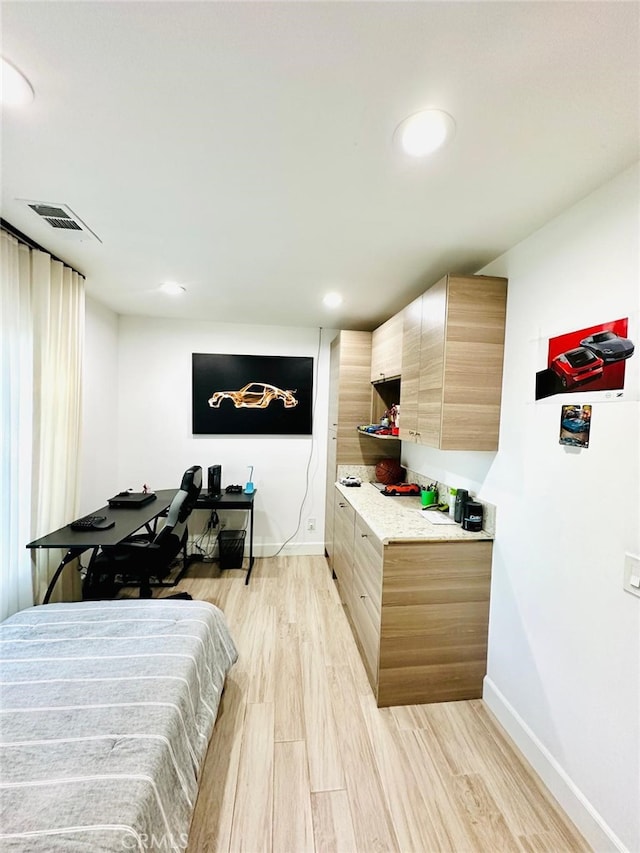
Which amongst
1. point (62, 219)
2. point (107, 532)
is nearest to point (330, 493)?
point (107, 532)

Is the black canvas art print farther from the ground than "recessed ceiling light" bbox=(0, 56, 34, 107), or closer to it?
closer to it

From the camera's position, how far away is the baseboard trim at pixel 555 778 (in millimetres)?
1183

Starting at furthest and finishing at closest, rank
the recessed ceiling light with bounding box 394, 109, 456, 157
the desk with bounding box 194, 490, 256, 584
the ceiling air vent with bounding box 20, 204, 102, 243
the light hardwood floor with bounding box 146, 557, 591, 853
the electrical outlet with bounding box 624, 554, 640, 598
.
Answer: the desk with bounding box 194, 490, 256, 584
the ceiling air vent with bounding box 20, 204, 102, 243
the light hardwood floor with bounding box 146, 557, 591, 853
the electrical outlet with bounding box 624, 554, 640, 598
the recessed ceiling light with bounding box 394, 109, 456, 157

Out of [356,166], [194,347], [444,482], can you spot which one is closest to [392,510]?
[444,482]

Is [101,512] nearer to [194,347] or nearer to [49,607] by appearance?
[49,607]

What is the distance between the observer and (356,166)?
120 centimetres

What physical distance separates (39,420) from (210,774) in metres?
2.09

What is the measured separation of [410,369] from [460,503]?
925 mm

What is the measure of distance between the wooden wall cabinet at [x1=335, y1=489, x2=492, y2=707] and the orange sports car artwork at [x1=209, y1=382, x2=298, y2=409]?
2.05 metres

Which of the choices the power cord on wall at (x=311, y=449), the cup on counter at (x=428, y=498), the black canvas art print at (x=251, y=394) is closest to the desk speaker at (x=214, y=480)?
the black canvas art print at (x=251, y=394)

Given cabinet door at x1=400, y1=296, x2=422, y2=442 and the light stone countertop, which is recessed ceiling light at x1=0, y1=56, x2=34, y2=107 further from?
the light stone countertop

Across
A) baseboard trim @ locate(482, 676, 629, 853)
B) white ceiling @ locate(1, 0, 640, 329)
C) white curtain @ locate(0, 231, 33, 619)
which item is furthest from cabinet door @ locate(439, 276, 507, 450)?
white curtain @ locate(0, 231, 33, 619)

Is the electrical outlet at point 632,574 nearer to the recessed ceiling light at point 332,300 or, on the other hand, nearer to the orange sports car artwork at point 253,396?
the recessed ceiling light at point 332,300

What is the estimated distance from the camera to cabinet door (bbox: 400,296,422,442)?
2.12 m
